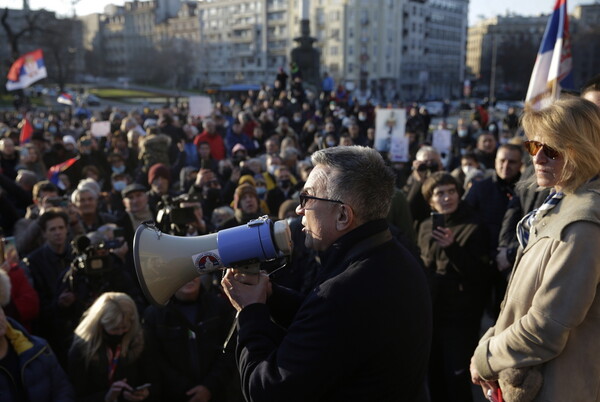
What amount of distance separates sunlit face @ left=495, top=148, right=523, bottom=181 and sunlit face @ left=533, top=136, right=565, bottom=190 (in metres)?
2.86

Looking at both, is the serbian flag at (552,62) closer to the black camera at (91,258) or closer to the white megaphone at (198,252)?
the black camera at (91,258)

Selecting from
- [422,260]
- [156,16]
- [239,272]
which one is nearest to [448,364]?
[422,260]

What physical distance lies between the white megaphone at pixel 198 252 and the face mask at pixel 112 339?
158 cm

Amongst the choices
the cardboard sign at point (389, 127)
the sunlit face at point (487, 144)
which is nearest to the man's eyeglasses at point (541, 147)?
the sunlit face at point (487, 144)

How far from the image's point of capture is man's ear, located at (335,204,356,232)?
1.96m

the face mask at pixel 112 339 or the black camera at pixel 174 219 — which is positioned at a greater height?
the black camera at pixel 174 219

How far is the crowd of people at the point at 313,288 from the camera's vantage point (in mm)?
1856

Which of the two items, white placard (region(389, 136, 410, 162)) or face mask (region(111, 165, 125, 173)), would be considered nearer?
face mask (region(111, 165, 125, 173))

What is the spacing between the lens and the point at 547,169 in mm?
2227

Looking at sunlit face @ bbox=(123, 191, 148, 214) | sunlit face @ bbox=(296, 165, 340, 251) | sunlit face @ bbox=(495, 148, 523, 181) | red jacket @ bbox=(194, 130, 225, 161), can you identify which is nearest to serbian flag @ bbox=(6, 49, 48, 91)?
red jacket @ bbox=(194, 130, 225, 161)

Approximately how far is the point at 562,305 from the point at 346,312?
0.82 meters

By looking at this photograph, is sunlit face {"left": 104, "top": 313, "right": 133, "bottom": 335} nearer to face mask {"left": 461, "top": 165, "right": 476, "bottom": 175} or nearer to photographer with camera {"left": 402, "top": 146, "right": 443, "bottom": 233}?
photographer with camera {"left": 402, "top": 146, "right": 443, "bottom": 233}

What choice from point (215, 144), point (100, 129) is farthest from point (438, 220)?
point (100, 129)

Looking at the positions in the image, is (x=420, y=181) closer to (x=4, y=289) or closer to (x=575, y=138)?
(x=575, y=138)
